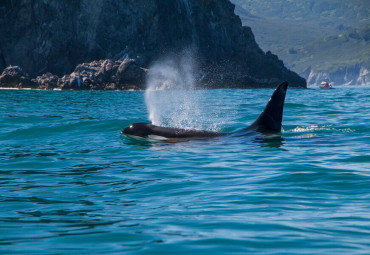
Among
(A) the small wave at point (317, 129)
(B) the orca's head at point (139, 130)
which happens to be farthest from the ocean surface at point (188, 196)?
(A) the small wave at point (317, 129)

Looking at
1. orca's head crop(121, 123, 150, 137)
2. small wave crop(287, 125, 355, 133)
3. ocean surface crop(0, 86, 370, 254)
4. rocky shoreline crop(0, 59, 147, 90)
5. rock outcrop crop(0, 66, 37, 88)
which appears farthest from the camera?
rocky shoreline crop(0, 59, 147, 90)

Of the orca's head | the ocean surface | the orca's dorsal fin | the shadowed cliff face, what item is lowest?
the ocean surface

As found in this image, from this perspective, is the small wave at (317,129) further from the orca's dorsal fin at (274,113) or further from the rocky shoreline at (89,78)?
the rocky shoreline at (89,78)

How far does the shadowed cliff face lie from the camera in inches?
3866

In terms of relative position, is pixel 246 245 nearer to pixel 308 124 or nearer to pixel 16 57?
pixel 308 124

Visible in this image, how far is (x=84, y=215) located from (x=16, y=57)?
9445 cm

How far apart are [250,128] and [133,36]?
306 ft

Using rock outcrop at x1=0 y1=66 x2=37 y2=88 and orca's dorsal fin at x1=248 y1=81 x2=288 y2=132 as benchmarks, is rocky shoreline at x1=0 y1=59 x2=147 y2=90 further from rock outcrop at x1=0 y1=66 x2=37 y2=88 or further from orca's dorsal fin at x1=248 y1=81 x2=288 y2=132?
orca's dorsal fin at x1=248 y1=81 x2=288 y2=132

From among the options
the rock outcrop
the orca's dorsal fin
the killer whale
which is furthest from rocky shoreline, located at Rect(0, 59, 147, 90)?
the orca's dorsal fin

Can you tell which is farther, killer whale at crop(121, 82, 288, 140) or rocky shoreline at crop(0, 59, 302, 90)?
rocky shoreline at crop(0, 59, 302, 90)

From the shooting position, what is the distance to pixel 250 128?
17891 millimetres

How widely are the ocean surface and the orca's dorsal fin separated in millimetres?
627

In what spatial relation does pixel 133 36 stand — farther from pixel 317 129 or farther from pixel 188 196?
pixel 188 196

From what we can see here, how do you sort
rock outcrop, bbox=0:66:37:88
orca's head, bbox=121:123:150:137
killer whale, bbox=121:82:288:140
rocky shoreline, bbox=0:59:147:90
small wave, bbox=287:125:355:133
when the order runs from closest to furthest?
1. killer whale, bbox=121:82:288:140
2. orca's head, bbox=121:123:150:137
3. small wave, bbox=287:125:355:133
4. rock outcrop, bbox=0:66:37:88
5. rocky shoreline, bbox=0:59:147:90
